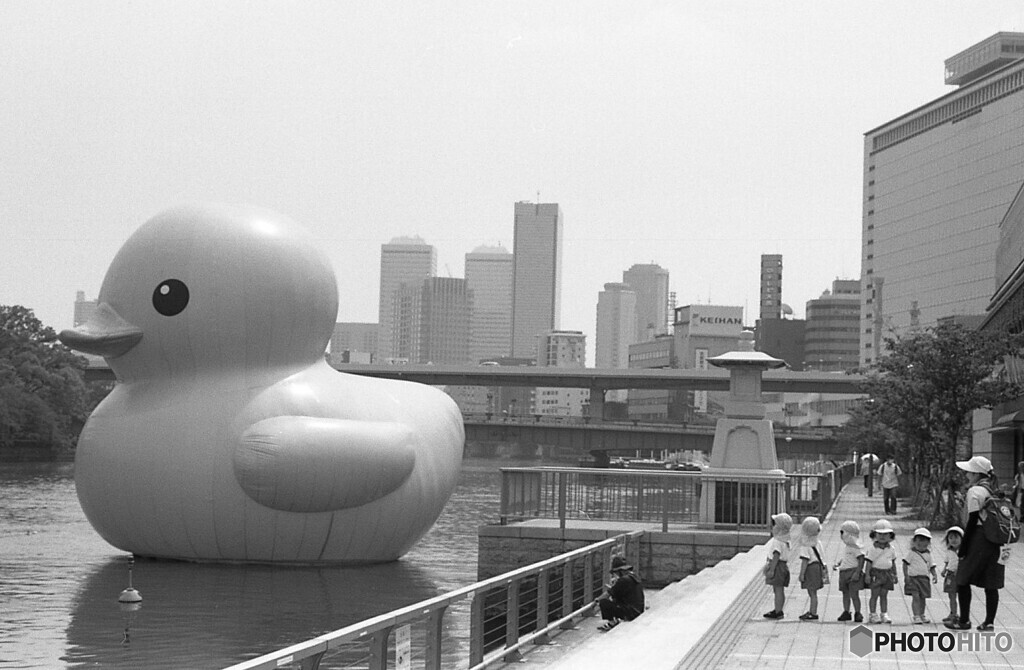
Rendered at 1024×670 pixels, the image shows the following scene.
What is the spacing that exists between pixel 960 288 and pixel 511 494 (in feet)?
447

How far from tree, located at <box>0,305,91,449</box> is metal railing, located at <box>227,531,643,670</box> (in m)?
66.2

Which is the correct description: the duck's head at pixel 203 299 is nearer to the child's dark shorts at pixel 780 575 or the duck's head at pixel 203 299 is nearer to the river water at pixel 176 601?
the river water at pixel 176 601

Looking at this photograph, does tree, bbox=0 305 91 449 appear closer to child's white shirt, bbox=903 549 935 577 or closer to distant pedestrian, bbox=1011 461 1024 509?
distant pedestrian, bbox=1011 461 1024 509

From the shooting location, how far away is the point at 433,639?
10578mm

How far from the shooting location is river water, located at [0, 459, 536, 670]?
1603 centimetres

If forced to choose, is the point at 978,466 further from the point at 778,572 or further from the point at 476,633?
the point at 476,633

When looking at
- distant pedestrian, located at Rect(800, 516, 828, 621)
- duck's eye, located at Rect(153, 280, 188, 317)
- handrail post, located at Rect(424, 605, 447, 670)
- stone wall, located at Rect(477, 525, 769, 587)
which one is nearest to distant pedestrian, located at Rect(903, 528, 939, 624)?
distant pedestrian, located at Rect(800, 516, 828, 621)

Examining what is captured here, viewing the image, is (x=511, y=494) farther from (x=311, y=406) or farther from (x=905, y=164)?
(x=905, y=164)

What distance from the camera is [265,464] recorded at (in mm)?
20953

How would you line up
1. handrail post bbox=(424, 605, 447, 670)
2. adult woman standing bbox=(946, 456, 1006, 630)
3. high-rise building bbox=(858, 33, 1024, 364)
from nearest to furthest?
handrail post bbox=(424, 605, 447, 670)
adult woman standing bbox=(946, 456, 1006, 630)
high-rise building bbox=(858, 33, 1024, 364)

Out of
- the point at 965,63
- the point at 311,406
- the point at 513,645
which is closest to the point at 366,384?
the point at 311,406

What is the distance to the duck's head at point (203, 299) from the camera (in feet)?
72.7

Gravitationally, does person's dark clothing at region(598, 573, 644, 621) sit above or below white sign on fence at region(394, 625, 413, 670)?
below

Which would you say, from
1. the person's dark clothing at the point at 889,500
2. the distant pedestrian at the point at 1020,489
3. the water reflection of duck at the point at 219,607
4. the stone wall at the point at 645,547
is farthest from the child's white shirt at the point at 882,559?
the person's dark clothing at the point at 889,500
